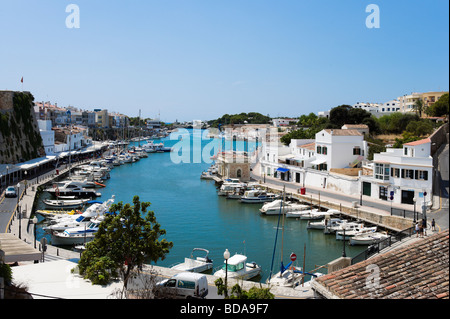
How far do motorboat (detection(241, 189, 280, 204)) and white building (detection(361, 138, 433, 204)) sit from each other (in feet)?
26.4

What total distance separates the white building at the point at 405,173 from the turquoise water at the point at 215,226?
222 inches

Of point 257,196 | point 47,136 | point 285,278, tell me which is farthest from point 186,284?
point 47,136

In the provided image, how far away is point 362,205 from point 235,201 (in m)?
10.9

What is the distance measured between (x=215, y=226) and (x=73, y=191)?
14.9 m

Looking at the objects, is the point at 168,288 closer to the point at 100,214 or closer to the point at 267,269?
the point at 267,269

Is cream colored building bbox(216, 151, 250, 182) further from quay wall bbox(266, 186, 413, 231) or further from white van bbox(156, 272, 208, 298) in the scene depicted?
white van bbox(156, 272, 208, 298)

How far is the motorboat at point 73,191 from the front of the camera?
33.8m

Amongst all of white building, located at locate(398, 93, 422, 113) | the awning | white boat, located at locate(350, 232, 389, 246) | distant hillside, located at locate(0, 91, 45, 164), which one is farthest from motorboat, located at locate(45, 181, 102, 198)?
white building, located at locate(398, 93, 422, 113)

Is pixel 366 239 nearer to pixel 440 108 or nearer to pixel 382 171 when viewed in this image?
pixel 382 171

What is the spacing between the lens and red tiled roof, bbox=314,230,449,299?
6.46 meters

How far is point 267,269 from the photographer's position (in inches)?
690

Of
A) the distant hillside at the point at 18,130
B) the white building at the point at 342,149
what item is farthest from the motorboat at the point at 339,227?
the distant hillside at the point at 18,130

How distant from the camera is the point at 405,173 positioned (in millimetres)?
24859
